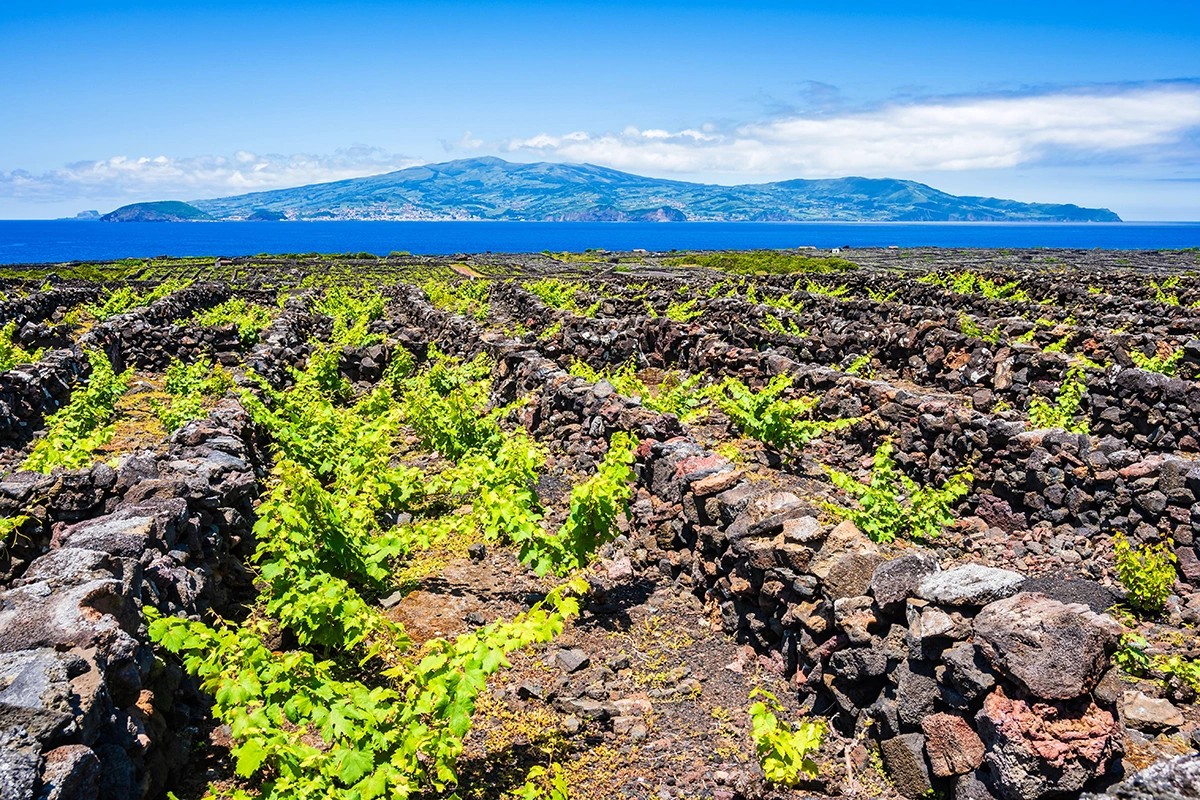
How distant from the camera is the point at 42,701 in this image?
445 cm

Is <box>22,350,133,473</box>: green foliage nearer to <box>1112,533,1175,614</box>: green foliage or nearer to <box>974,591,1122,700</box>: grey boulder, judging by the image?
<box>974,591,1122,700</box>: grey boulder

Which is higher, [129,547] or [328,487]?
[129,547]

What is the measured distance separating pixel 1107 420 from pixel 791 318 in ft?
46.2

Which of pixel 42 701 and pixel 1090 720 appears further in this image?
pixel 1090 720

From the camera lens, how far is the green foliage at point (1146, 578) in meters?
8.71

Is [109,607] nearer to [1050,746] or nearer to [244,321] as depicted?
[1050,746]

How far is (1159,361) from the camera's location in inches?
695

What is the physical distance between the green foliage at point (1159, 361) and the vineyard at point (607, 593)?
0.10m

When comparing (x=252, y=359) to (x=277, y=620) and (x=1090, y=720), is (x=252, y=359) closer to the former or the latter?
(x=277, y=620)

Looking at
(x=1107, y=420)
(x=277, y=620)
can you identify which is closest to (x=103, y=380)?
(x=277, y=620)

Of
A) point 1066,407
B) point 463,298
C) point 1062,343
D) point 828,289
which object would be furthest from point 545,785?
point 828,289

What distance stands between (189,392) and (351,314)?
17548 millimetres

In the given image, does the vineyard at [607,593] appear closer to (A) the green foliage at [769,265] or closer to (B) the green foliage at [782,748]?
(B) the green foliage at [782,748]

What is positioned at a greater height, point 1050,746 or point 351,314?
point 351,314
